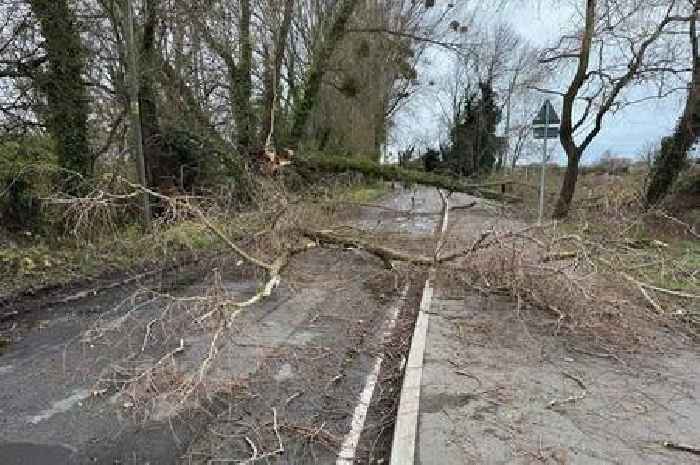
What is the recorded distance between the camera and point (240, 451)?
11.5 ft

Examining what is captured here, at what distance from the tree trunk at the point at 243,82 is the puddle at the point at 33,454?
12337 millimetres

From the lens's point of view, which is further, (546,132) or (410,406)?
(546,132)

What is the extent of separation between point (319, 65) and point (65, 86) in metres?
8.80

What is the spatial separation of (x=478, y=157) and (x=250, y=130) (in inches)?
1077

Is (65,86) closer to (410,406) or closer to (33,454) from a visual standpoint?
(33,454)

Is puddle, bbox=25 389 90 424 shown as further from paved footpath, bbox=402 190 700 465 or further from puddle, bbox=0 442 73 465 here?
paved footpath, bbox=402 190 700 465

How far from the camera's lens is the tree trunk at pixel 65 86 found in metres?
10.1

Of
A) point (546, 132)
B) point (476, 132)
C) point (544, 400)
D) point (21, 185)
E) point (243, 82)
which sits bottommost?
point (544, 400)

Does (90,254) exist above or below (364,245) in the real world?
below

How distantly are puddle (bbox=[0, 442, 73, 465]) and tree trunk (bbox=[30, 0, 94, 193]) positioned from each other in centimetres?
753

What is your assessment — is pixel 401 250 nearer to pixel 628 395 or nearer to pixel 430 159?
pixel 628 395

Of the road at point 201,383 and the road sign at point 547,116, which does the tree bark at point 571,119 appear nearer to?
the road sign at point 547,116

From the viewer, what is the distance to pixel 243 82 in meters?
15.9

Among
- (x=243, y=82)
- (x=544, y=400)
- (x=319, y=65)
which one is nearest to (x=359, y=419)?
(x=544, y=400)
